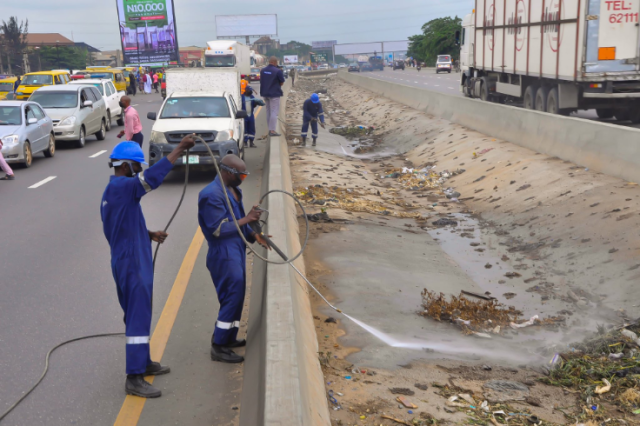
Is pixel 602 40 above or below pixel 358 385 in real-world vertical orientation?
above

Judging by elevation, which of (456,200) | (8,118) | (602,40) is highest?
(602,40)

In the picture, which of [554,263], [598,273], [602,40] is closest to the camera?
[598,273]

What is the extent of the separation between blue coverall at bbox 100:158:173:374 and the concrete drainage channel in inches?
33.2

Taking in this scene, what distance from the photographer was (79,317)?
6773mm

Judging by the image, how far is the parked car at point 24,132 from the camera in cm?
1658

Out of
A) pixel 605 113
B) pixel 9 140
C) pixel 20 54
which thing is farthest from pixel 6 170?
pixel 20 54

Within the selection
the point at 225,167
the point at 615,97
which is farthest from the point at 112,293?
the point at 615,97

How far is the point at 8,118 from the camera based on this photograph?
1753cm

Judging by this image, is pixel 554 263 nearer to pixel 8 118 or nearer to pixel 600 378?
pixel 600 378

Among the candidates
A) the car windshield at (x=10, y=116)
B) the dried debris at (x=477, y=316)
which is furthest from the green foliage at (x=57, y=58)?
the dried debris at (x=477, y=316)

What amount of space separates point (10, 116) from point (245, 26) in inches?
4609

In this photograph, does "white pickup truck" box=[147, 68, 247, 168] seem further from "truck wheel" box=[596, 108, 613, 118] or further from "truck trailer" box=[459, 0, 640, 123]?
"truck wheel" box=[596, 108, 613, 118]

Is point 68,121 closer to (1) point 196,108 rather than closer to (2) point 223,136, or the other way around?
(1) point 196,108

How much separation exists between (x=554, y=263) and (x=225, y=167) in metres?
5.26
